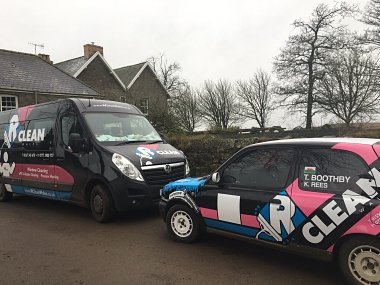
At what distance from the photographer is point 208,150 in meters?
11.7

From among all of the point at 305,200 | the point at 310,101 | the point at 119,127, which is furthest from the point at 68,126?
the point at 310,101

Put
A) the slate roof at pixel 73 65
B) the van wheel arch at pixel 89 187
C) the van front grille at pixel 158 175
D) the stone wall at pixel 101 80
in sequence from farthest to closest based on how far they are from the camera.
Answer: the stone wall at pixel 101 80, the slate roof at pixel 73 65, the van wheel arch at pixel 89 187, the van front grille at pixel 158 175

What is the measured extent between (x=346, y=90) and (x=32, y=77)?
82.7ft

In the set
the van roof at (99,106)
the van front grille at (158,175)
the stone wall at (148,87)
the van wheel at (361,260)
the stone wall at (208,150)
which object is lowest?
the van wheel at (361,260)

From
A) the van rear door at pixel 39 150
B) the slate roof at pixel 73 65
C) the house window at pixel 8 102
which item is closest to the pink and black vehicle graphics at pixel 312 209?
the van rear door at pixel 39 150

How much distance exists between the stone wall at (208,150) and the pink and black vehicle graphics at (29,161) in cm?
493

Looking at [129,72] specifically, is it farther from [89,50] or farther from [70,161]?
[70,161]

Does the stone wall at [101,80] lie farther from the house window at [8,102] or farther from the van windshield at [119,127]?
the van windshield at [119,127]

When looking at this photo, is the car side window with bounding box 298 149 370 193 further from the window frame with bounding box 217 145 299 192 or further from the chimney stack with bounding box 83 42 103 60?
the chimney stack with bounding box 83 42 103 60

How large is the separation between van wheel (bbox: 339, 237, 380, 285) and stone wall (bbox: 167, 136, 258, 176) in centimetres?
705

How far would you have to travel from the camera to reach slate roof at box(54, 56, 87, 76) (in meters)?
34.2

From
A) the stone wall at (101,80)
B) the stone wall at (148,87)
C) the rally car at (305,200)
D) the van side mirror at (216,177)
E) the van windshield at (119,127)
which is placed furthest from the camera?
the stone wall at (148,87)

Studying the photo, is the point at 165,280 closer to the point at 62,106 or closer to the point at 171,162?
the point at 171,162

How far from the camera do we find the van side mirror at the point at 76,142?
7.22m
